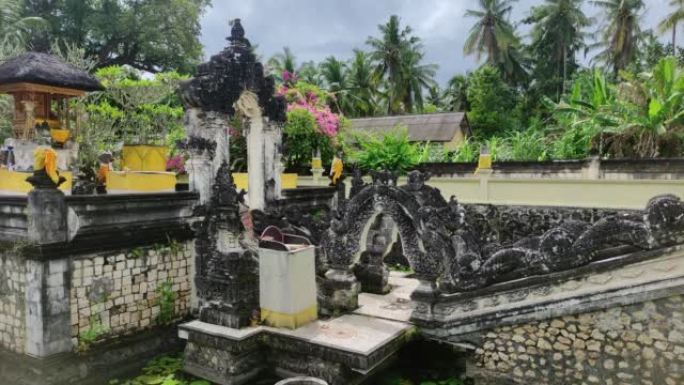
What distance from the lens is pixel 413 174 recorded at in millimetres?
6656

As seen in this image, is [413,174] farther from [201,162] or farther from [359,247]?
[201,162]

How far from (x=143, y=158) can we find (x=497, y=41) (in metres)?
A: 31.2

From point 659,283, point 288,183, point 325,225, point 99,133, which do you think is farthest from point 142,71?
point 659,283

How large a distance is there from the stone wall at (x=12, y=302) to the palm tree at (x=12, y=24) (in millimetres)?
16495

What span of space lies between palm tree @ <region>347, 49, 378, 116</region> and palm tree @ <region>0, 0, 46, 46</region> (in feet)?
74.7

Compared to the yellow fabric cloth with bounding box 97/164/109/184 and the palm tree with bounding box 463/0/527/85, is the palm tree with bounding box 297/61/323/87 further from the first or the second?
the yellow fabric cloth with bounding box 97/164/109/184

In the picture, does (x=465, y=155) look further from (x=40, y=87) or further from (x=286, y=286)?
(x=40, y=87)

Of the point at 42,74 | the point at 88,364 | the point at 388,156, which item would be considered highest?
the point at 42,74

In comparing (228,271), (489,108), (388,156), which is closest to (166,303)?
(228,271)

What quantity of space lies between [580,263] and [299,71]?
34503 mm

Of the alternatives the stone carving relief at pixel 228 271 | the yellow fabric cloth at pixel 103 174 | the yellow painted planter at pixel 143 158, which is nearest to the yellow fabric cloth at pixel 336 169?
the yellow painted planter at pixel 143 158

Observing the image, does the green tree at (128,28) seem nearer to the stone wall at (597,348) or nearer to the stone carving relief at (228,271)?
the stone carving relief at (228,271)

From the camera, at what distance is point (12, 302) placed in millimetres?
6758

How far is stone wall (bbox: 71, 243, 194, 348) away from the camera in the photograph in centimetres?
671
